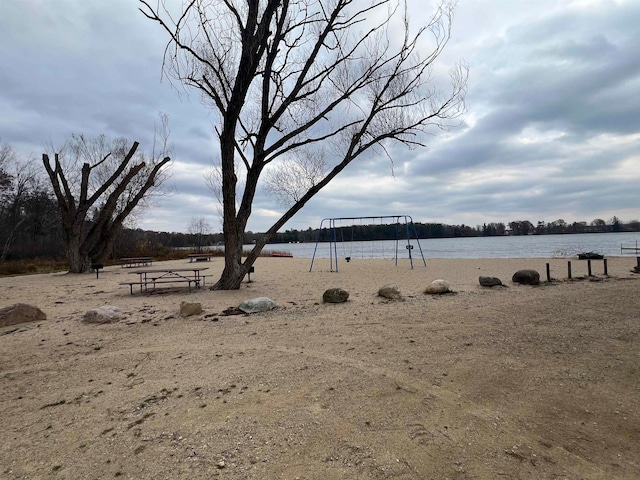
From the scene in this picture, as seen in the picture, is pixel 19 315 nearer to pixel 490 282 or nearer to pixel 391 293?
Answer: pixel 391 293

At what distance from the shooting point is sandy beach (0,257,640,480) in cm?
212

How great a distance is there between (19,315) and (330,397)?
18.6 feet

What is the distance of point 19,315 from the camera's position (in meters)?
5.80

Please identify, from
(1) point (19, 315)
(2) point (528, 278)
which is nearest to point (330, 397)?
(1) point (19, 315)

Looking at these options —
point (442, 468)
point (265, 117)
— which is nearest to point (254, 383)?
point (442, 468)

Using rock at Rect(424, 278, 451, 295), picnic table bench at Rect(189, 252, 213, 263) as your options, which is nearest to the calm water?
picnic table bench at Rect(189, 252, 213, 263)

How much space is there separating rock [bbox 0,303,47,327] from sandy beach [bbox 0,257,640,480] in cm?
34

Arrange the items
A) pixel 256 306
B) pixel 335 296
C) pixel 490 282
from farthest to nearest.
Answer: pixel 490 282, pixel 335 296, pixel 256 306

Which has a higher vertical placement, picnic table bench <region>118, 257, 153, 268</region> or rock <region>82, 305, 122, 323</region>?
picnic table bench <region>118, 257, 153, 268</region>

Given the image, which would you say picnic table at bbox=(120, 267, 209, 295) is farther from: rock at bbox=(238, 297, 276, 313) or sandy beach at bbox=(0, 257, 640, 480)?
sandy beach at bbox=(0, 257, 640, 480)

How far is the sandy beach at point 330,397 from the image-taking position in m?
2.12

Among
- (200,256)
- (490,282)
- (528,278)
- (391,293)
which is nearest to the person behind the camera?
(391,293)

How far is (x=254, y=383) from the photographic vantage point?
321cm

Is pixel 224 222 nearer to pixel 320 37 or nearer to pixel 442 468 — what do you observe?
pixel 320 37
